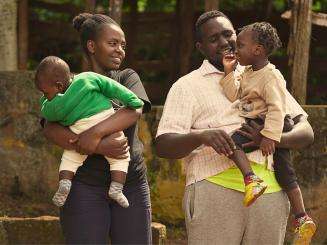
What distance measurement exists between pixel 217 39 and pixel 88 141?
81 centimetres

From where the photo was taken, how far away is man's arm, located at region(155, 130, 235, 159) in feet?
12.8

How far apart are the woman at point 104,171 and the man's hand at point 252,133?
531 mm

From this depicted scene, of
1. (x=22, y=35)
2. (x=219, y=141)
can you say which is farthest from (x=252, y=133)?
(x=22, y=35)

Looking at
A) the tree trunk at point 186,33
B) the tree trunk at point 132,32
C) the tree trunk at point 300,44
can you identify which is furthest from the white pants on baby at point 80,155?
the tree trunk at point 132,32

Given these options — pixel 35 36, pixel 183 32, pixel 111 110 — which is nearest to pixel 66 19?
pixel 35 36

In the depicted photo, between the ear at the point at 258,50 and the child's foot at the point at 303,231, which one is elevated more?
the ear at the point at 258,50

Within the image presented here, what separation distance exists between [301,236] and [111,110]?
1117mm

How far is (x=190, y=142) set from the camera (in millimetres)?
4000

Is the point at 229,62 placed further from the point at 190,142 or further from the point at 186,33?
the point at 186,33

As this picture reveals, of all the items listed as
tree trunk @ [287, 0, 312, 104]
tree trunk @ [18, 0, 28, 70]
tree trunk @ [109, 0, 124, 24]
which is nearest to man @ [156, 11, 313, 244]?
tree trunk @ [287, 0, 312, 104]

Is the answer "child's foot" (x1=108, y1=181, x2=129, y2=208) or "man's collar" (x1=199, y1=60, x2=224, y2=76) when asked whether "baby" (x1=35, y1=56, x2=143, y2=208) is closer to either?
"child's foot" (x1=108, y1=181, x2=129, y2=208)

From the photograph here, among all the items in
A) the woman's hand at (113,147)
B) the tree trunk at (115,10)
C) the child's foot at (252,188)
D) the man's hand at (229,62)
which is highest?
the man's hand at (229,62)

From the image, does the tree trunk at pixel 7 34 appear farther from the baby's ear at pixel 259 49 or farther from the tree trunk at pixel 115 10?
the baby's ear at pixel 259 49

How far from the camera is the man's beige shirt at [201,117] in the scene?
13.5 ft
